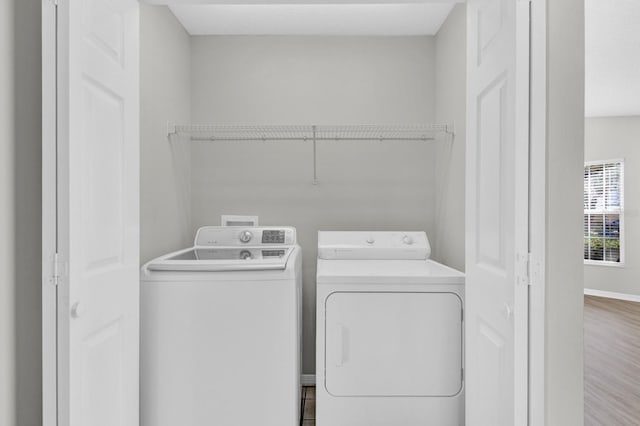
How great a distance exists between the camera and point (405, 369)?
6.19ft

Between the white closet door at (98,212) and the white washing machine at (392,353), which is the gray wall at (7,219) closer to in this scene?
the white closet door at (98,212)

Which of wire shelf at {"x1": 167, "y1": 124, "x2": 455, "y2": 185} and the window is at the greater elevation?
wire shelf at {"x1": 167, "y1": 124, "x2": 455, "y2": 185}

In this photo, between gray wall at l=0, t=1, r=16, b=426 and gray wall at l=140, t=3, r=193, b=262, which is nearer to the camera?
gray wall at l=0, t=1, r=16, b=426

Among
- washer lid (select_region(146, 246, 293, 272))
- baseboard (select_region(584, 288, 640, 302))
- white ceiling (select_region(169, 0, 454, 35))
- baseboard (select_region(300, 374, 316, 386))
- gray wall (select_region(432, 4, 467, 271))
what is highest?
white ceiling (select_region(169, 0, 454, 35))

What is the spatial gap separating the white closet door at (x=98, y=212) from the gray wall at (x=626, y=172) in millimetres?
6235

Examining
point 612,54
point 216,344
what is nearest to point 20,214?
point 216,344

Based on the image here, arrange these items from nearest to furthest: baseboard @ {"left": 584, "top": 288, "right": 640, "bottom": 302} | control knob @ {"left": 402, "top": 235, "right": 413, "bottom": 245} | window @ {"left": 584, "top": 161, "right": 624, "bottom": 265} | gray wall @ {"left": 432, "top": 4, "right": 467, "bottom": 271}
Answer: gray wall @ {"left": 432, "top": 4, "right": 467, "bottom": 271}, control knob @ {"left": 402, "top": 235, "right": 413, "bottom": 245}, baseboard @ {"left": 584, "top": 288, "right": 640, "bottom": 302}, window @ {"left": 584, "top": 161, "right": 624, "bottom": 265}

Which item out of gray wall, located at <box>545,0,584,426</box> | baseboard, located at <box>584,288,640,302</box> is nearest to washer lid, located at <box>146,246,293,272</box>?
gray wall, located at <box>545,0,584,426</box>

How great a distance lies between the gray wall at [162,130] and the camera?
2.10 metres

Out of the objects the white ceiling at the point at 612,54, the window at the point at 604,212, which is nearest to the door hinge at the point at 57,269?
the white ceiling at the point at 612,54

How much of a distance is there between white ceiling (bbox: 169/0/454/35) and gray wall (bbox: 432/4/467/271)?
185 mm

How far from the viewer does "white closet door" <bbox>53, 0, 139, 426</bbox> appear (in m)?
1.14

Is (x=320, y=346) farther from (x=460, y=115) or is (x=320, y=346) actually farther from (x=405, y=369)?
(x=460, y=115)

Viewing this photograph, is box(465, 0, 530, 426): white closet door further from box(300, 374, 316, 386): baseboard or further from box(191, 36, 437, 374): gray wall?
box(300, 374, 316, 386): baseboard
